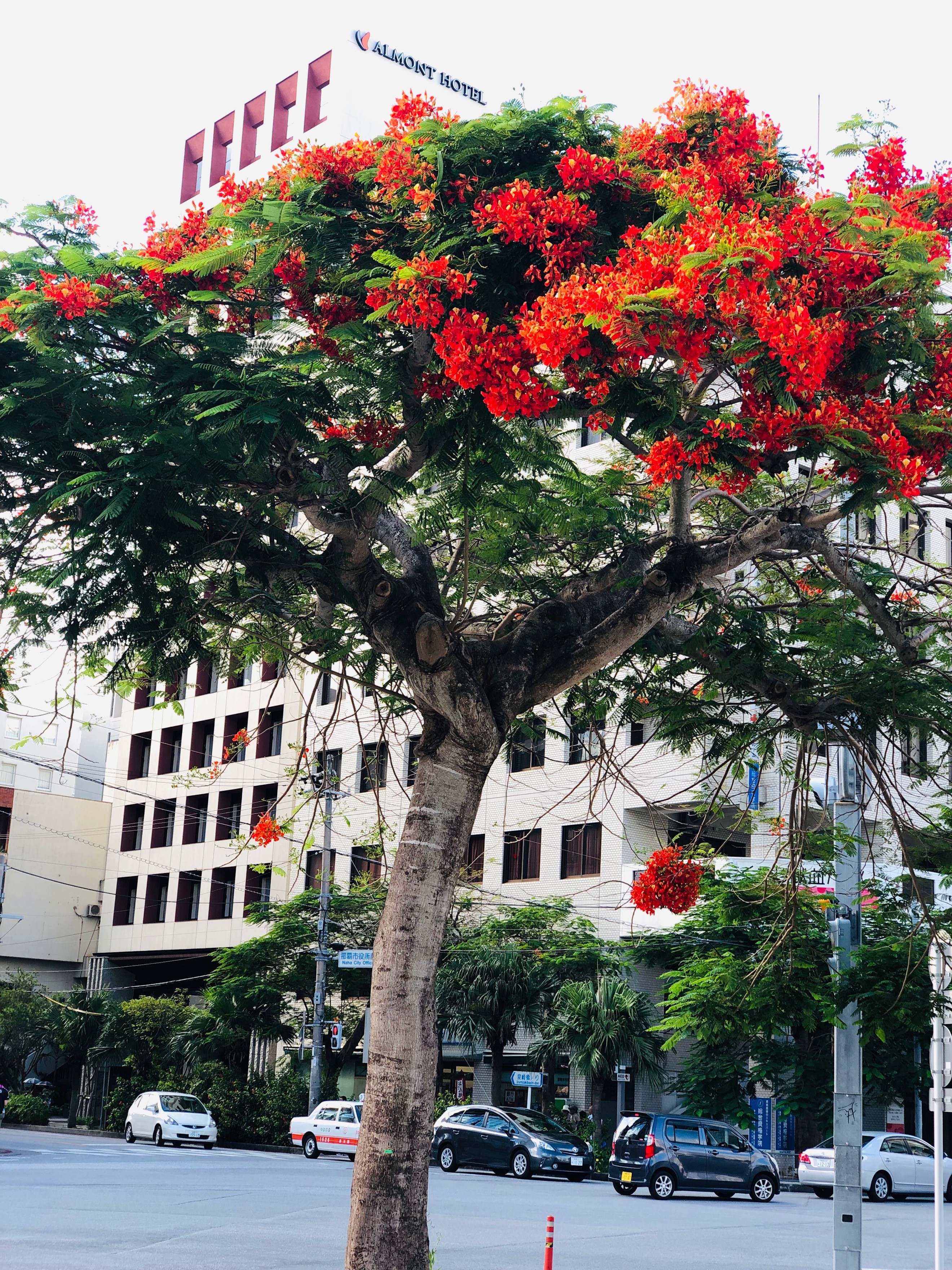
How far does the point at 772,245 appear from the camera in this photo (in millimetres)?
5898

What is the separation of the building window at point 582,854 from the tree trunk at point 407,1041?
1125 inches

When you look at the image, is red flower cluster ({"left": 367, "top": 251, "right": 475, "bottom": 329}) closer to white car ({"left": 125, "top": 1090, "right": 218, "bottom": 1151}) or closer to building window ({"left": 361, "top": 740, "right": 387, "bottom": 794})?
building window ({"left": 361, "top": 740, "right": 387, "bottom": 794})

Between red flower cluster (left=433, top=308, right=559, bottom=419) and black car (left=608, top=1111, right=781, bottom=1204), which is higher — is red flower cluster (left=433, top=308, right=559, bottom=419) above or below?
above

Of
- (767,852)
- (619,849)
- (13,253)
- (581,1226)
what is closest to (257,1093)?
(619,849)

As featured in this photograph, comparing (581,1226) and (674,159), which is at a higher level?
(674,159)

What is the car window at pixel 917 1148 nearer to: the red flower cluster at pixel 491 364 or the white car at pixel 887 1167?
the white car at pixel 887 1167

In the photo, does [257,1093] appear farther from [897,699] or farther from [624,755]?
[897,699]

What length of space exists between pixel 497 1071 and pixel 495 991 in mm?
2397

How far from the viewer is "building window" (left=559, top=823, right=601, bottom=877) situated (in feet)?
117

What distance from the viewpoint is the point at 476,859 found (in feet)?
126

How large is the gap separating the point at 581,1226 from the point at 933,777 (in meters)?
10.5

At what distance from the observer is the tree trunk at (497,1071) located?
33062 millimetres

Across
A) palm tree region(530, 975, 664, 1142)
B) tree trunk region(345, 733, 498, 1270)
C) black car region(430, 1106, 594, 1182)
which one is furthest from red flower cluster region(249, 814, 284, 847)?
palm tree region(530, 975, 664, 1142)

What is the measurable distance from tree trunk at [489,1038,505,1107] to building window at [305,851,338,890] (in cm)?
711
